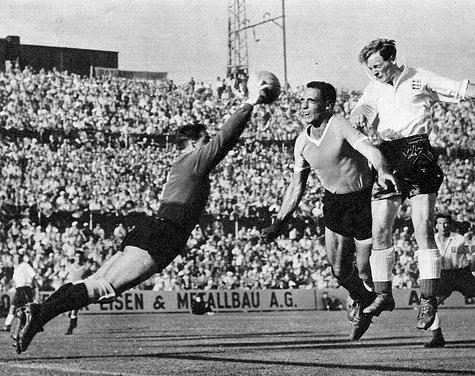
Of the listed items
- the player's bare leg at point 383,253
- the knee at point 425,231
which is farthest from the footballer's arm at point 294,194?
the knee at point 425,231

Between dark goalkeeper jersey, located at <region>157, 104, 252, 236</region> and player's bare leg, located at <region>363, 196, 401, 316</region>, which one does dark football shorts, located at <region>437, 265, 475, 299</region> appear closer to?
player's bare leg, located at <region>363, 196, 401, 316</region>

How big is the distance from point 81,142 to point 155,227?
66.2 feet

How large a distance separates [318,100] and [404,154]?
903 mm

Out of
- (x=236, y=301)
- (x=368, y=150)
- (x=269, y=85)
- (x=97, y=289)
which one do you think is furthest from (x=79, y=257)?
(x=269, y=85)

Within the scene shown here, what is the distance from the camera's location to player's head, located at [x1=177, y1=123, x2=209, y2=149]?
291 inches

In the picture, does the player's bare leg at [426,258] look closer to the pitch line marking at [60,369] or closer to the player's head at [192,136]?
the player's head at [192,136]

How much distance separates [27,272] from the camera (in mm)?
17203

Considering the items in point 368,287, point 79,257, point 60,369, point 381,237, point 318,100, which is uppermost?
point 318,100

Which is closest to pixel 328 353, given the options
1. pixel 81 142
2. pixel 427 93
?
pixel 427 93

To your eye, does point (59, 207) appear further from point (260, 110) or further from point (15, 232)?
point (260, 110)

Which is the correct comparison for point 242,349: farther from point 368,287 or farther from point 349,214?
point 349,214

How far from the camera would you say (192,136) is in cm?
741

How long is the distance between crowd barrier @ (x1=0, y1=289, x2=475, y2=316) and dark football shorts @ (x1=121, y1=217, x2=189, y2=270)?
15882 millimetres

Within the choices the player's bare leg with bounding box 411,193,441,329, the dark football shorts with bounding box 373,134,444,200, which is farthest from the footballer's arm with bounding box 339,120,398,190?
the player's bare leg with bounding box 411,193,441,329
